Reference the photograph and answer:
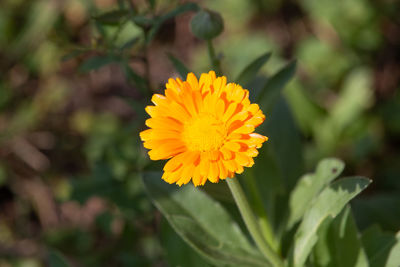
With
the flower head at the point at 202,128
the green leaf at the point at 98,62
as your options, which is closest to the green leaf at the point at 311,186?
the flower head at the point at 202,128

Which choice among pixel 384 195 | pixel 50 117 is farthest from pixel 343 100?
pixel 50 117

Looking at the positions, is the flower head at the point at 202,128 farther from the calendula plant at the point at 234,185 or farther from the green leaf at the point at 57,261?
the green leaf at the point at 57,261

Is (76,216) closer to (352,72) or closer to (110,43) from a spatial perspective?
(110,43)

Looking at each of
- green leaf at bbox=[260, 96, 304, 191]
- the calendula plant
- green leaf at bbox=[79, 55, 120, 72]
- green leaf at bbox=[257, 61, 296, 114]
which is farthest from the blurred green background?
green leaf at bbox=[79, 55, 120, 72]

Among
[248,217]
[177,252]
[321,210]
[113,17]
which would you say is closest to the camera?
[248,217]

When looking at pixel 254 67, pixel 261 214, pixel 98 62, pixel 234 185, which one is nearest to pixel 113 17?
pixel 98 62

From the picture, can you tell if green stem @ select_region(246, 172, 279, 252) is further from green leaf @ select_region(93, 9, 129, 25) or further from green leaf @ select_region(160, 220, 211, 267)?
green leaf @ select_region(93, 9, 129, 25)

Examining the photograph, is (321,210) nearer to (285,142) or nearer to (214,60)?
(214,60)
